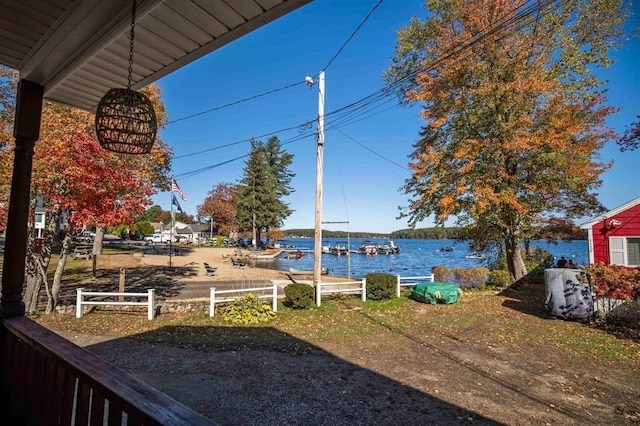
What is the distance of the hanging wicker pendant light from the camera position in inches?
107

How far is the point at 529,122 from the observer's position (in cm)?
1178

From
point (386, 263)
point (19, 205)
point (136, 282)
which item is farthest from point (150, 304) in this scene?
point (386, 263)

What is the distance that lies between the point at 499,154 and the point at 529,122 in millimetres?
1421

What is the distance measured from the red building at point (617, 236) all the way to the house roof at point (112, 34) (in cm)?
1469

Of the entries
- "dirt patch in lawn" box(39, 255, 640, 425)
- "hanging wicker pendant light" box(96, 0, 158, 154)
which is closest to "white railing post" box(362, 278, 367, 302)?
"dirt patch in lawn" box(39, 255, 640, 425)

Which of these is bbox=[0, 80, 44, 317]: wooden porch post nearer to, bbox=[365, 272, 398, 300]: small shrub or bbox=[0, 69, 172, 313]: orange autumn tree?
bbox=[0, 69, 172, 313]: orange autumn tree

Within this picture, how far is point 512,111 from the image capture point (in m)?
12.6

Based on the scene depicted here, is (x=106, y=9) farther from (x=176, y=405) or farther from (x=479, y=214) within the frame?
(x=479, y=214)

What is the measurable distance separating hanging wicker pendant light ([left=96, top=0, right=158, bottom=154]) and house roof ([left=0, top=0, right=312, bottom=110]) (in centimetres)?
24

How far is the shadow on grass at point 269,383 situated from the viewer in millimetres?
4395

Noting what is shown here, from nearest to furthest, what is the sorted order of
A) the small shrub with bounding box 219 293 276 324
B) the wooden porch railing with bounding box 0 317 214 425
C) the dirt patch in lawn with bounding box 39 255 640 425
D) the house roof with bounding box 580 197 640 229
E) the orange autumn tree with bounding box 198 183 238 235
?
the wooden porch railing with bounding box 0 317 214 425 → the dirt patch in lawn with bounding box 39 255 640 425 → the small shrub with bounding box 219 293 276 324 → the house roof with bounding box 580 197 640 229 → the orange autumn tree with bounding box 198 183 238 235

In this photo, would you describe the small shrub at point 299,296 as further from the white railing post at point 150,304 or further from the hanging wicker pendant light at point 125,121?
the hanging wicker pendant light at point 125,121

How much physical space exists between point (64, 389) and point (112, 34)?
8.30 feet

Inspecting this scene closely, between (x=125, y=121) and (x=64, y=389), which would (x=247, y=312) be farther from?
(x=64, y=389)
